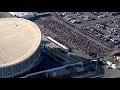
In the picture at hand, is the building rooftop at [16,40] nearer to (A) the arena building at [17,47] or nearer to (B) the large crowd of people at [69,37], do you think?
(A) the arena building at [17,47]

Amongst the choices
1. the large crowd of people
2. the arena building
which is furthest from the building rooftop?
the large crowd of people

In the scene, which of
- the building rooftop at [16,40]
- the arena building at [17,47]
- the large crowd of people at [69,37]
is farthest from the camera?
the large crowd of people at [69,37]

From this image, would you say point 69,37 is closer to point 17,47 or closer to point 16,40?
point 16,40

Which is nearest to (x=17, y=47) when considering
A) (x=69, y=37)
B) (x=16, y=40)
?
(x=16, y=40)

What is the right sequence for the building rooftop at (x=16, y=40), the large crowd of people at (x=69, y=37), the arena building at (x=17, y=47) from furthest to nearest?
the large crowd of people at (x=69, y=37), the building rooftop at (x=16, y=40), the arena building at (x=17, y=47)

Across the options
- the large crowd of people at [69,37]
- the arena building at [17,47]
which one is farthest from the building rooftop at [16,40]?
the large crowd of people at [69,37]

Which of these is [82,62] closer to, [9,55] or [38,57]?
[38,57]

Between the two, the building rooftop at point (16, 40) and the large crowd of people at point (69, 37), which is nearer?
the building rooftop at point (16, 40)
